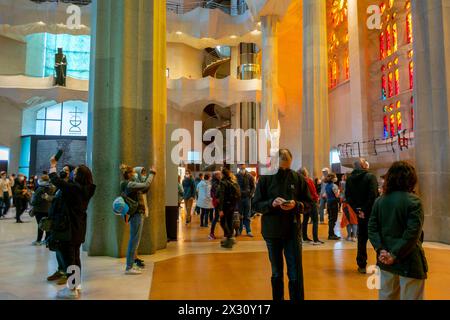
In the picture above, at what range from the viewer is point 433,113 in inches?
348

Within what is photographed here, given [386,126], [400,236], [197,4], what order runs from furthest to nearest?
[197,4]
[386,126]
[400,236]

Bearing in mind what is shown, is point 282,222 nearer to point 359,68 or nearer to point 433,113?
point 433,113

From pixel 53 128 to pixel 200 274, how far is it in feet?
79.8

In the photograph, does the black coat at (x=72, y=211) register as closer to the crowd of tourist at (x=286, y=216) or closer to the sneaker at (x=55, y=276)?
the crowd of tourist at (x=286, y=216)

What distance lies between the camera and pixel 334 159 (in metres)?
25.7

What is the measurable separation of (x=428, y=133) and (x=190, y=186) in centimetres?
730

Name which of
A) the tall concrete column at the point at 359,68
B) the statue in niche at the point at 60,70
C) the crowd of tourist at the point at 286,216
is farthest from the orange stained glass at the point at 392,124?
the statue in niche at the point at 60,70

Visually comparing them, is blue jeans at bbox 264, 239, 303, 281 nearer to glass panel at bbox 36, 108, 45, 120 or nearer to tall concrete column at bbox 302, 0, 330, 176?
tall concrete column at bbox 302, 0, 330, 176

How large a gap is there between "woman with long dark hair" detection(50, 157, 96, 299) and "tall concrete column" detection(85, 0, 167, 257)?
104 inches

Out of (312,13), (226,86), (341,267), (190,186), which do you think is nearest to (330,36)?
(226,86)

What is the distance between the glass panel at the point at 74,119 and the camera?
26.5 m

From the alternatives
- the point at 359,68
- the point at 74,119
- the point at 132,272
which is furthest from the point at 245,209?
the point at 74,119
